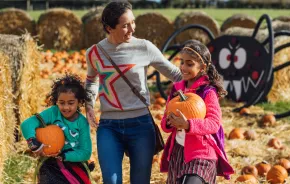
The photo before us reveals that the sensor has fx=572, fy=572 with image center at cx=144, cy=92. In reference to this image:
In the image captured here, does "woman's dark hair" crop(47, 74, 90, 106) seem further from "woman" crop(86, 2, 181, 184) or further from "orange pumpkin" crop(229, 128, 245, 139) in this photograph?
"orange pumpkin" crop(229, 128, 245, 139)

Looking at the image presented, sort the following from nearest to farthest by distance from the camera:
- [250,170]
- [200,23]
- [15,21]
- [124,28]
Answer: [124,28] < [250,170] < [200,23] < [15,21]

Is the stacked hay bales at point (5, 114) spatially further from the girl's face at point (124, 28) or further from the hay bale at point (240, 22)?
the hay bale at point (240, 22)

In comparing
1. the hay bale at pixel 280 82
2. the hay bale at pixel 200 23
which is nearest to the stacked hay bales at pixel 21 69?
the hay bale at pixel 280 82

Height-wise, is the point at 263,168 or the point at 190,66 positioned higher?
the point at 190,66

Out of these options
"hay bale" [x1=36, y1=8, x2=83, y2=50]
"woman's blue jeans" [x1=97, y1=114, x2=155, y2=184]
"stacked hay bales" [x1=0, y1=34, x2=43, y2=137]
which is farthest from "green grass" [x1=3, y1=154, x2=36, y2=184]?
"hay bale" [x1=36, y1=8, x2=83, y2=50]

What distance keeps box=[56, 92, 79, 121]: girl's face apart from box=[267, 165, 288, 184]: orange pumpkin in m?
2.23

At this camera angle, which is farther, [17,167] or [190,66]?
[17,167]

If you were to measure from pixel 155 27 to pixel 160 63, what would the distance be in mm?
14713

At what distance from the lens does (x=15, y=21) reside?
18672mm

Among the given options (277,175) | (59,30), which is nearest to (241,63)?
(277,175)

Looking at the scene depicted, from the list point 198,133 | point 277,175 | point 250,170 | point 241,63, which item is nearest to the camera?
point 198,133

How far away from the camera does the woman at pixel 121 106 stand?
3662 millimetres

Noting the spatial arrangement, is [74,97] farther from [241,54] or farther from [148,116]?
[241,54]

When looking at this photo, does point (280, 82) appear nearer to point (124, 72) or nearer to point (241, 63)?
point (241, 63)
